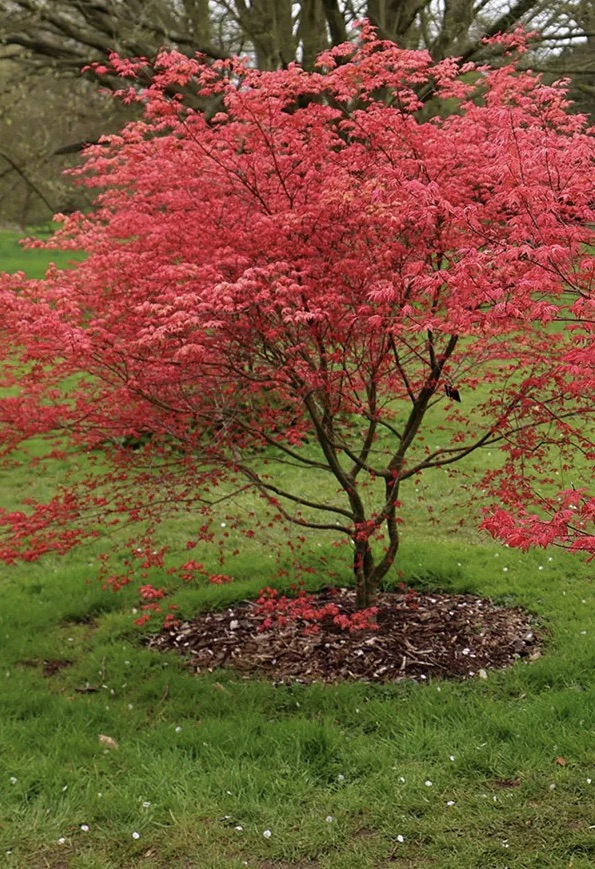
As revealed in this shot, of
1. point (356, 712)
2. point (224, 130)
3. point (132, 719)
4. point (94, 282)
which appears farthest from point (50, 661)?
point (224, 130)

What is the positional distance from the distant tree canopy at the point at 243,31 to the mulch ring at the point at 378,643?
6.56m

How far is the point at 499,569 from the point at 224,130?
3930 millimetres

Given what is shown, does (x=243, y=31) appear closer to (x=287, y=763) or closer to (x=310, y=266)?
(x=310, y=266)

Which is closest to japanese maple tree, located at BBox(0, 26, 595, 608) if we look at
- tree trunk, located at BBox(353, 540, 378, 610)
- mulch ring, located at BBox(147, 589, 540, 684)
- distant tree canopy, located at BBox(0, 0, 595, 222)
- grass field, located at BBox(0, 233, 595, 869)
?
tree trunk, located at BBox(353, 540, 378, 610)

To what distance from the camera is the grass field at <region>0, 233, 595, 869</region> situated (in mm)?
3719

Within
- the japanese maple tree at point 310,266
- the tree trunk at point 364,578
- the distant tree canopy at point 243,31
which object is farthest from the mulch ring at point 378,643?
the distant tree canopy at point 243,31

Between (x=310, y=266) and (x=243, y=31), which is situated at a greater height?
(x=243, y=31)

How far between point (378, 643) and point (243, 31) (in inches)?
381

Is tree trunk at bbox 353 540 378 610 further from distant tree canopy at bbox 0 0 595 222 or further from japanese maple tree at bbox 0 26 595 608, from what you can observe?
distant tree canopy at bbox 0 0 595 222

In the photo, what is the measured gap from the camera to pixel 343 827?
3822 millimetres

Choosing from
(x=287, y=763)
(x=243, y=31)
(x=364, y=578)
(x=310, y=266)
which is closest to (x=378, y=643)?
(x=364, y=578)

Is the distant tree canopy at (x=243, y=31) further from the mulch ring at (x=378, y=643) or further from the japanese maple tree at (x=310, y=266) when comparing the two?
the mulch ring at (x=378, y=643)

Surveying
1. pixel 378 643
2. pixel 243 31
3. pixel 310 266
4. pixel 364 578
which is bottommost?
pixel 378 643

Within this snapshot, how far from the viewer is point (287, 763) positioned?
14.0ft
